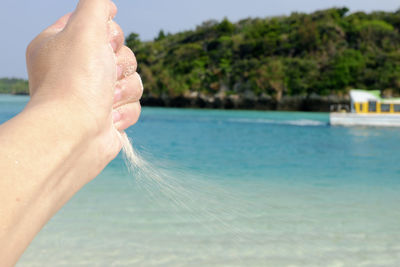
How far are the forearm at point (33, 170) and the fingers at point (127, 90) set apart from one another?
0.35 metres

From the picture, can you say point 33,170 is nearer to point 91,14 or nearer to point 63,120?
point 63,120

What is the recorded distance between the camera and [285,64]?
55750mm

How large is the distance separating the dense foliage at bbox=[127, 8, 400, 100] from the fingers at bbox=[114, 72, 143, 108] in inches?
1972

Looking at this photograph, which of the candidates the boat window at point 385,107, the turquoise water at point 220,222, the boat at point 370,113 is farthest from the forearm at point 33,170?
the boat window at point 385,107

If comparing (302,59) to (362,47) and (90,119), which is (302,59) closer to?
(362,47)

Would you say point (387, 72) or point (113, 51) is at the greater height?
point (387, 72)

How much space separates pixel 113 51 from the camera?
96cm

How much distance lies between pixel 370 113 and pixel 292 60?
30811 millimetres

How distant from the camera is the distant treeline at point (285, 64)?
4922cm

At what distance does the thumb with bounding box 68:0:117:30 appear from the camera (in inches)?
35.5

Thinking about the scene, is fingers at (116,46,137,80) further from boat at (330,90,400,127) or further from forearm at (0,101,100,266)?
boat at (330,90,400,127)

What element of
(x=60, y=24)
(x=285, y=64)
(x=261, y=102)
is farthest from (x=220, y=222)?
(x=285, y=64)

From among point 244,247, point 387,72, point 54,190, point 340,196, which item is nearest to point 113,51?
point 54,190

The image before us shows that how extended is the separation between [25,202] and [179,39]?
87272 mm
